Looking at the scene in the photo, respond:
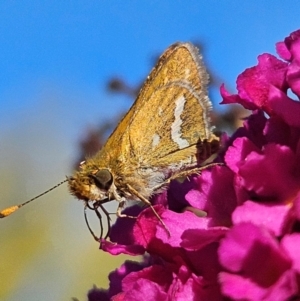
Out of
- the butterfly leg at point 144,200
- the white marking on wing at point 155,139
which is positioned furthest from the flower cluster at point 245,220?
the white marking on wing at point 155,139

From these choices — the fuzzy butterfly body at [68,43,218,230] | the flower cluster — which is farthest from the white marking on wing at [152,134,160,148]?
the flower cluster

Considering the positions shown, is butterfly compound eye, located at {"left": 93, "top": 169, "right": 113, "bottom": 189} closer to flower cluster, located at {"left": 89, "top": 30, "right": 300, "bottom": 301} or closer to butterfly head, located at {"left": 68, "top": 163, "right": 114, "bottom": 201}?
butterfly head, located at {"left": 68, "top": 163, "right": 114, "bottom": 201}

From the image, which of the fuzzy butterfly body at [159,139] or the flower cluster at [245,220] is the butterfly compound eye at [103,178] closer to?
the fuzzy butterfly body at [159,139]

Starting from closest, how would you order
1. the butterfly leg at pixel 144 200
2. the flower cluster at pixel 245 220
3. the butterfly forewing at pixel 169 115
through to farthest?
the flower cluster at pixel 245 220
the butterfly leg at pixel 144 200
the butterfly forewing at pixel 169 115

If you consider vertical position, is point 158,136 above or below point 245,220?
above

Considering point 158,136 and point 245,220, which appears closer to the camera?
point 245,220

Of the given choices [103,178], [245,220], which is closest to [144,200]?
[103,178]

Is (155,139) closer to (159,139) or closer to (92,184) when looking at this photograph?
(159,139)
